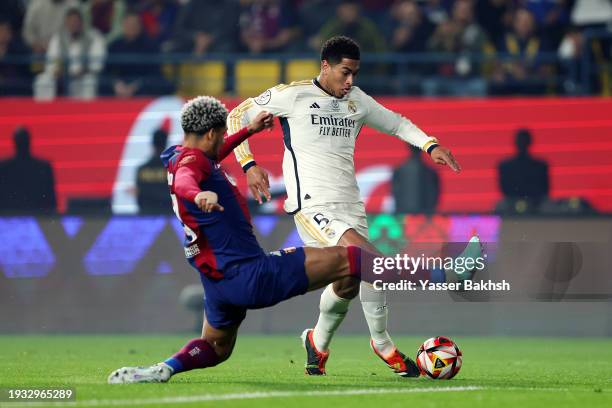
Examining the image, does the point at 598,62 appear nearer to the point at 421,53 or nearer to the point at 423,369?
the point at 421,53

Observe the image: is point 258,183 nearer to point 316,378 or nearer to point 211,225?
point 211,225

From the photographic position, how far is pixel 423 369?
9250 mm

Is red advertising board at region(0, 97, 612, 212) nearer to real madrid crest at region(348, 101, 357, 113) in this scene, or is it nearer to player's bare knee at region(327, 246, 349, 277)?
real madrid crest at region(348, 101, 357, 113)

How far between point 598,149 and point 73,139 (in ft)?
24.6

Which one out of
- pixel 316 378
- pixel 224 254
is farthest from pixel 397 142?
pixel 224 254

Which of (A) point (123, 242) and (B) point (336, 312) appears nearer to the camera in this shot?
(B) point (336, 312)

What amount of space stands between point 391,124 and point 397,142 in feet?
24.9

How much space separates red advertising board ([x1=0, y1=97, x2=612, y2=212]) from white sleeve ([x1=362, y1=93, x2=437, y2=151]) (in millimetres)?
7264

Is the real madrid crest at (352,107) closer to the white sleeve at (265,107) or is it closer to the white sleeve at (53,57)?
the white sleeve at (265,107)

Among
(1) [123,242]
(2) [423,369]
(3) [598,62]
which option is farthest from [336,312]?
(3) [598,62]

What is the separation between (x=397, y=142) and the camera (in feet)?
57.4

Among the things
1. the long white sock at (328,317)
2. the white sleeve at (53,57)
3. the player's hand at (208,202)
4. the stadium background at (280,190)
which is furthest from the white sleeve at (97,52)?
the player's hand at (208,202)

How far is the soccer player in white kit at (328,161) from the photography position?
9.42 m

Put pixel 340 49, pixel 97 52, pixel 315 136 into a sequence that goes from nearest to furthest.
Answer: pixel 340 49 → pixel 315 136 → pixel 97 52
